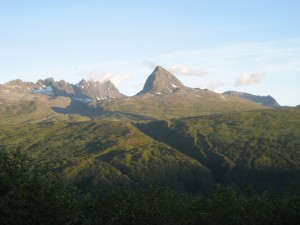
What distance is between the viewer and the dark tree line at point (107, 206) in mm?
47581

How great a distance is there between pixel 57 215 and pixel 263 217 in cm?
4787

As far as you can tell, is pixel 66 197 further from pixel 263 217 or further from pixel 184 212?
pixel 263 217

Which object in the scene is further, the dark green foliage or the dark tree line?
the dark tree line

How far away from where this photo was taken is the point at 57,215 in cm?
5141

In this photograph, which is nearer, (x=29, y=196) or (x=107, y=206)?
(x=29, y=196)

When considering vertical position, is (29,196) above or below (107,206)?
above

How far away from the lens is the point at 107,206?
6762cm

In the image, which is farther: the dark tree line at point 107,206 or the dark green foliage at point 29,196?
the dark tree line at point 107,206

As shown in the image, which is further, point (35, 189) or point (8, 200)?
point (35, 189)

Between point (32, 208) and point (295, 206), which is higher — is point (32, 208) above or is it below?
above

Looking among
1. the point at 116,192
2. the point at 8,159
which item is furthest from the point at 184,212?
the point at 8,159

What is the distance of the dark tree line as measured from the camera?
156ft

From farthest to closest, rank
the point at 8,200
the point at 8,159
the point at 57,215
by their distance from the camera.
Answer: the point at 57,215 < the point at 8,159 < the point at 8,200

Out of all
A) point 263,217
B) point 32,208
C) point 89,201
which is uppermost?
Result: point 32,208
